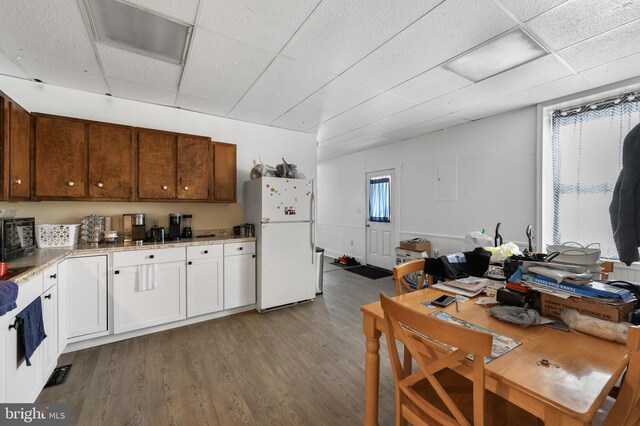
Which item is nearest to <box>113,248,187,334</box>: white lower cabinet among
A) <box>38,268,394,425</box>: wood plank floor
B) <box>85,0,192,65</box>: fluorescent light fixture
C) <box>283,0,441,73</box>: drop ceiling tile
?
<box>38,268,394,425</box>: wood plank floor

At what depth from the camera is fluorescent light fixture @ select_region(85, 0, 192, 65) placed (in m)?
1.79

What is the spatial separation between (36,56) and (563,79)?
4.88m

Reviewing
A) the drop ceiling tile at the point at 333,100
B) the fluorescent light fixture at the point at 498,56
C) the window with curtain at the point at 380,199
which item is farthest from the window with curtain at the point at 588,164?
the window with curtain at the point at 380,199

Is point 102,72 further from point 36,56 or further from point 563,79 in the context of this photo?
point 563,79

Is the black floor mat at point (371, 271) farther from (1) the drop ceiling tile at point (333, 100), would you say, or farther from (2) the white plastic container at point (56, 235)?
(2) the white plastic container at point (56, 235)

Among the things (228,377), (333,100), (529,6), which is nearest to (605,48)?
(529,6)

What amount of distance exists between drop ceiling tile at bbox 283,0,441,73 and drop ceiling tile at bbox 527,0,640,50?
2.77ft

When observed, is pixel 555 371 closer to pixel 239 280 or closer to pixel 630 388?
pixel 630 388

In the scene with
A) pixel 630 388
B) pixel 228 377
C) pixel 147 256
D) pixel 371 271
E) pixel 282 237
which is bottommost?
pixel 228 377

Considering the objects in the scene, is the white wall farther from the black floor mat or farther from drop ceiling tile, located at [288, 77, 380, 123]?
drop ceiling tile, located at [288, 77, 380, 123]

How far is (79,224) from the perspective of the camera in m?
2.80

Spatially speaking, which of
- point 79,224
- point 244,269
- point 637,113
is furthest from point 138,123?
point 637,113

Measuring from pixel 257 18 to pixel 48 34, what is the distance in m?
1.59

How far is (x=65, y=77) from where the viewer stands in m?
2.63
